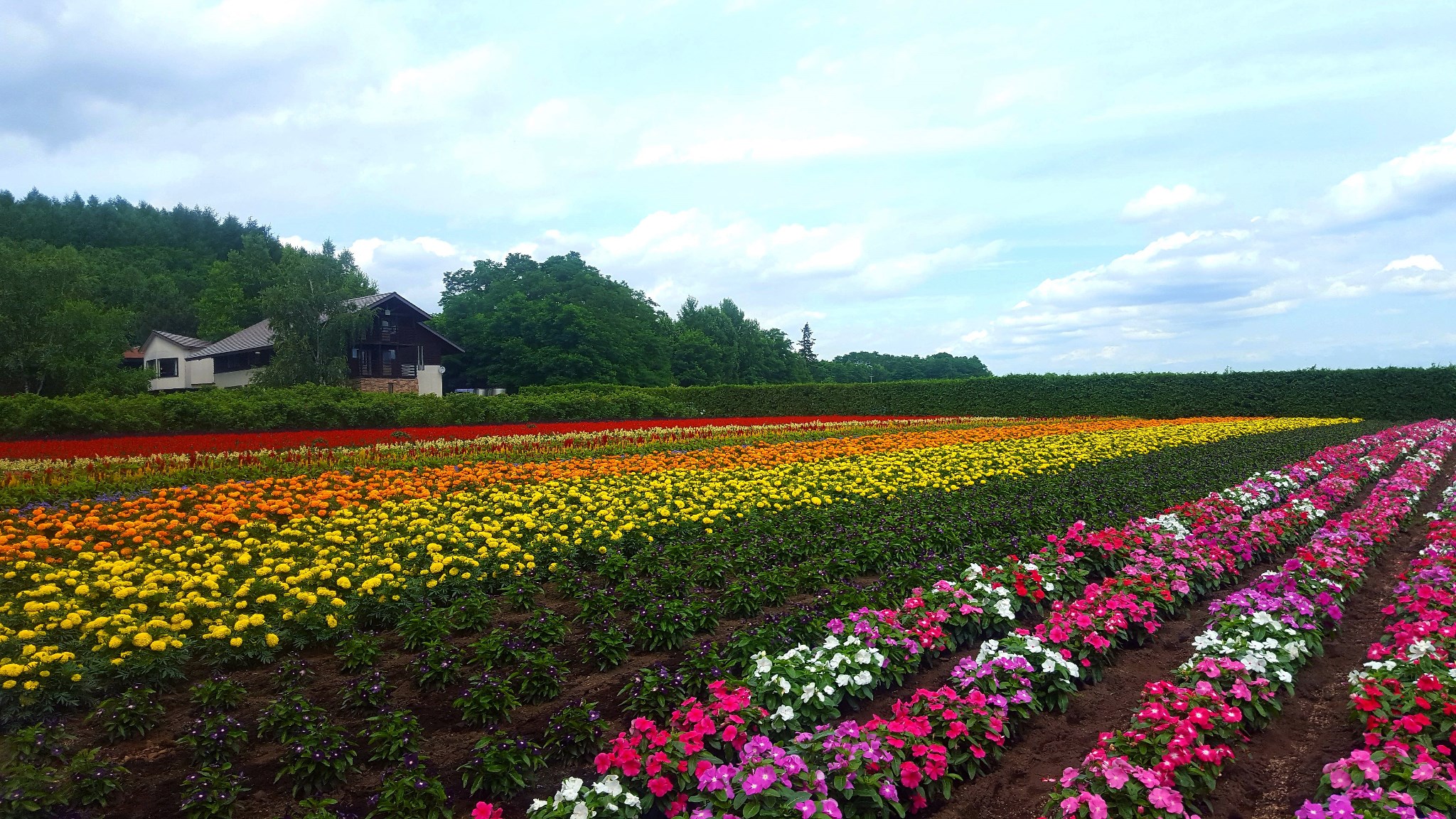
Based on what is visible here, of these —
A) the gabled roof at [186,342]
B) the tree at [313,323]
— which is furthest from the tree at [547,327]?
the gabled roof at [186,342]

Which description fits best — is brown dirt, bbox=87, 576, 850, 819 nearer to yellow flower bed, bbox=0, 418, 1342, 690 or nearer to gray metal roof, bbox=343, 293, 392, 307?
yellow flower bed, bbox=0, 418, 1342, 690

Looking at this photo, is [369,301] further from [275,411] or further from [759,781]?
[759,781]

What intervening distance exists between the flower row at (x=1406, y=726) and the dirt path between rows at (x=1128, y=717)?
21 centimetres

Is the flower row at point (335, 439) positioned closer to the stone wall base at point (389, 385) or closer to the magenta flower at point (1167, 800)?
the magenta flower at point (1167, 800)

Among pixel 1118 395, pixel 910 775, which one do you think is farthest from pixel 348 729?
pixel 1118 395

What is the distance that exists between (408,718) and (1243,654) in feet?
18.5

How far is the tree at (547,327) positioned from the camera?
52.4 m

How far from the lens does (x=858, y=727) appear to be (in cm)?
436

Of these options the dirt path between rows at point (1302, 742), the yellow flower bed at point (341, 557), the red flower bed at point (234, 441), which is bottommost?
the dirt path between rows at point (1302, 742)

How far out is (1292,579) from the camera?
282 inches

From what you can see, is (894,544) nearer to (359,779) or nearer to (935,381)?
(359,779)

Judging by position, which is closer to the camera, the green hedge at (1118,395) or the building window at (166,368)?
the green hedge at (1118,395)

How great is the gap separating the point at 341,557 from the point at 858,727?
549cm

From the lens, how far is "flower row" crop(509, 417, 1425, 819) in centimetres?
370
